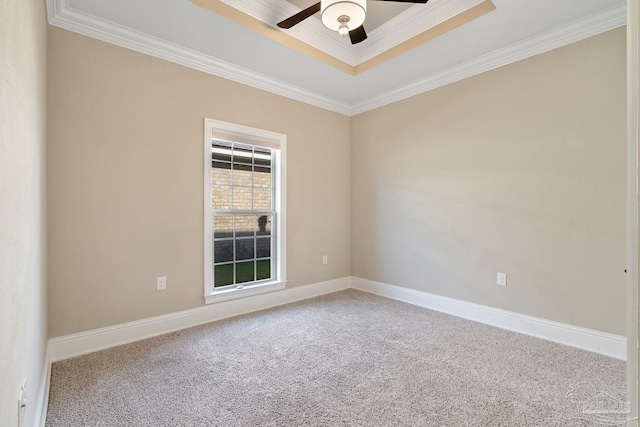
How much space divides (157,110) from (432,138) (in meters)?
2.91

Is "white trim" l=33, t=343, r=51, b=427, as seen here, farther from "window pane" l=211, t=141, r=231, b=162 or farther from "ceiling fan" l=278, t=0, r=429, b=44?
"ceiling fan" l=278, t=0, r=429, b=44

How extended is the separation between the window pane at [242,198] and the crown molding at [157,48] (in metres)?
1.19

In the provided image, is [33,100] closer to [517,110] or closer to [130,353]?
[130,353]

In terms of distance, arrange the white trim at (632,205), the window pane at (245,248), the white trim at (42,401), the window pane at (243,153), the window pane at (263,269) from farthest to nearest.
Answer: the window pane at (263,269)
the window pane at (245,248)
the window pane at (243,153)
the white trim at (42,401)
the white trim at (632,205)

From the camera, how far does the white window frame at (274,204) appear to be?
2994 mm

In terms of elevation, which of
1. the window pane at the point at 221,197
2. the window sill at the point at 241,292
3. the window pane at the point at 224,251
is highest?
the window pane at the point at 221,197

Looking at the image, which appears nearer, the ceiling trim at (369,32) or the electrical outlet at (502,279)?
the ceiling trim at (369,32)

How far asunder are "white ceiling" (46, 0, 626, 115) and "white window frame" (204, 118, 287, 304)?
569 mm

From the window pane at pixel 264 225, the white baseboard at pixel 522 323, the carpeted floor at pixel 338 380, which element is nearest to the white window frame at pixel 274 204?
the window pane at pixel 264 225

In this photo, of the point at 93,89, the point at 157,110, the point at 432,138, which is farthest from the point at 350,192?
the point at 93,89

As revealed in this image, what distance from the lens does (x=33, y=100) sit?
146 cm

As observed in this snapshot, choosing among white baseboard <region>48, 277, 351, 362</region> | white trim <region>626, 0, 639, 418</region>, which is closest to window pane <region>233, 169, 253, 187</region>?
white baseboard <region>48, 277, 351, 362</region>

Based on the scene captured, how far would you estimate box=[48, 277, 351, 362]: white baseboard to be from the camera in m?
2.26

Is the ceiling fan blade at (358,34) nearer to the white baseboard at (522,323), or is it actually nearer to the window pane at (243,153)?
the window pane at (243,153)
